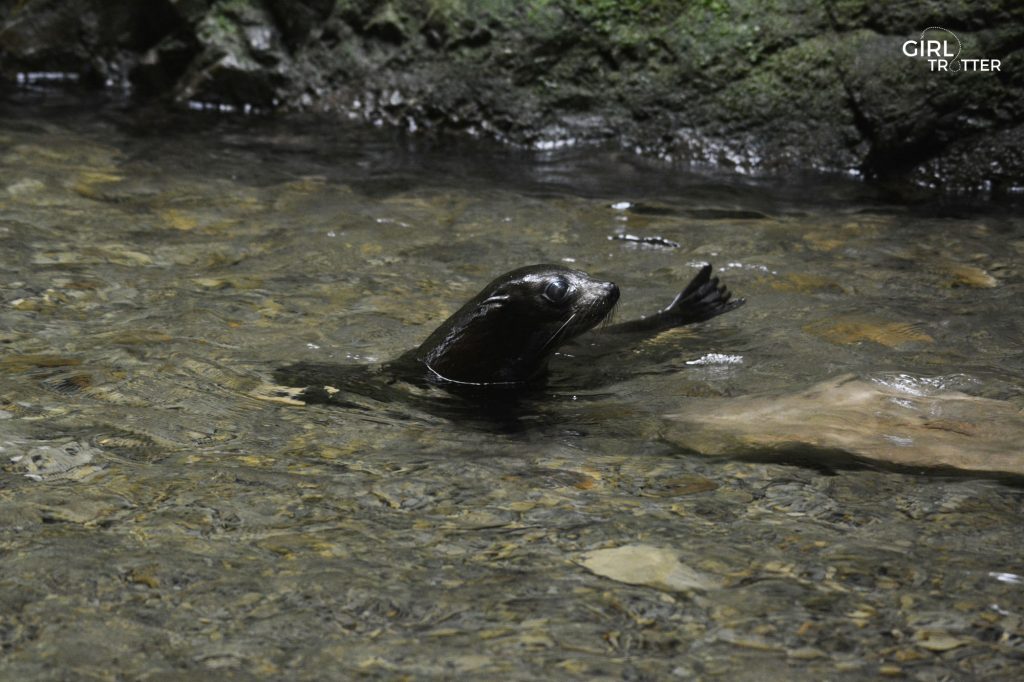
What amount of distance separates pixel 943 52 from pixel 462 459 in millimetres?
5351

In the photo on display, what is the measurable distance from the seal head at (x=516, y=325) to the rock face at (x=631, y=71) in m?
3.83

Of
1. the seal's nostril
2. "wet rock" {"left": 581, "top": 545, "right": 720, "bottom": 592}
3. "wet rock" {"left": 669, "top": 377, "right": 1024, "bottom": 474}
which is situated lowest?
"wet rock" {"left": 581, "top": 545, "right": 720, "bottom": 592}

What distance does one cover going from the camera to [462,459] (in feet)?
11.2

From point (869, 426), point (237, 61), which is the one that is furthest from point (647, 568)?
point (237, 61)

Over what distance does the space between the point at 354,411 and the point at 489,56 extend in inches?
196

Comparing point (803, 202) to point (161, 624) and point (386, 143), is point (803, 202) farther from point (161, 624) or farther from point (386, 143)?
point (161, 624)

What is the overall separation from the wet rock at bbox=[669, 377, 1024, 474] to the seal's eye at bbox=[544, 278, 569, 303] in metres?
0.60

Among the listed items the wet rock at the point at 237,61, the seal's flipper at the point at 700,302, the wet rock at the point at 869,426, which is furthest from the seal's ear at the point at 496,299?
the wet rock at the point at 237,61

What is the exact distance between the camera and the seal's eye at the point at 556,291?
4105mm

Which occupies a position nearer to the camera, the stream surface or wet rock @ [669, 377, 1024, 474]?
the stream surface

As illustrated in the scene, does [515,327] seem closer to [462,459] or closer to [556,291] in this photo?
[556,291]

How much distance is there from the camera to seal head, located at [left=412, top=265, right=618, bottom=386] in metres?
4.12

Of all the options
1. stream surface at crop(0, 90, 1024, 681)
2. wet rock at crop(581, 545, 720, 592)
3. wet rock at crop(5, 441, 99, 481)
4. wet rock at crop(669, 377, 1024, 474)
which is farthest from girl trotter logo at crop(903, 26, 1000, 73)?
wet rock at crop(5, 441, 99, 481)

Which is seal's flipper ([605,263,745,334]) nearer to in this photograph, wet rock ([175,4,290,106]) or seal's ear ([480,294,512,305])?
seal's ear ([480,294,512,305])
